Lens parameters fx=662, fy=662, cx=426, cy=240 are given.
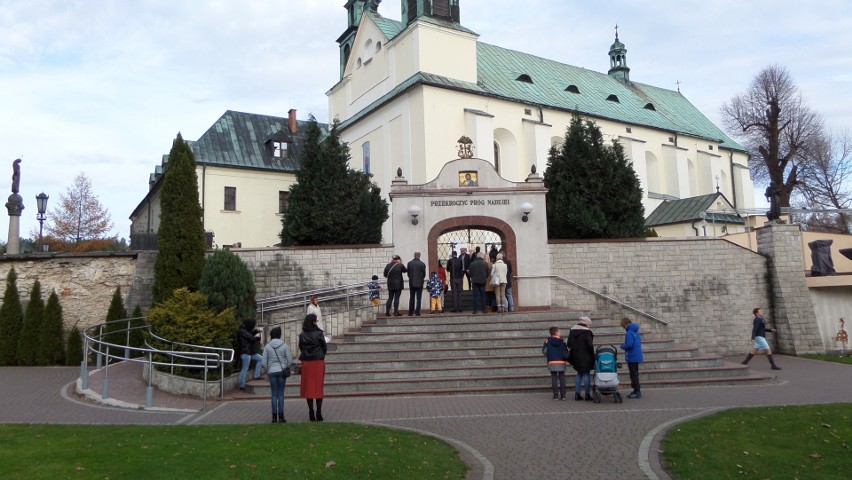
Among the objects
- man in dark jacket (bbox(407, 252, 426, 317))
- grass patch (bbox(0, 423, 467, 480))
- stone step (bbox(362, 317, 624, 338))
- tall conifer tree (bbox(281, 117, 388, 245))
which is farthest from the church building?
grass patch (bbox(0, 423, 467, 480))

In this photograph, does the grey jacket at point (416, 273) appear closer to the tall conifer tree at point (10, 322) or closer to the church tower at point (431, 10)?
the tall conifer tree at point (10, 322)

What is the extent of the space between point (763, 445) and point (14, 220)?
22444 millimetres

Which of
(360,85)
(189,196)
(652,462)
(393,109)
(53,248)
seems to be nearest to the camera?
→ (652,462)

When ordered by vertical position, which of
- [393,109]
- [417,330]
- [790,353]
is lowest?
[790,353]

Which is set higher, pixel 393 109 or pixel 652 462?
pixel 393 109

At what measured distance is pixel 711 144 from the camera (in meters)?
52.1

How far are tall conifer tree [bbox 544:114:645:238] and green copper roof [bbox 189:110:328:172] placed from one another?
2087 centimetres

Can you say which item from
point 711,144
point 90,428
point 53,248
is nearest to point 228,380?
point 90,428

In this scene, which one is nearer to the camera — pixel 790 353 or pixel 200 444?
pixel 200 444

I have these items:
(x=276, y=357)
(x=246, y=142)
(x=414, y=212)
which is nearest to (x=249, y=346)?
(x=276, y=357)

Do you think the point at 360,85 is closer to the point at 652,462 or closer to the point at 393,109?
the point at 393,109

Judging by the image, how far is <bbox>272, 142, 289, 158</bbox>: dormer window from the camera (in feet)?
143

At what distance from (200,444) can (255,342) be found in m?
6.11

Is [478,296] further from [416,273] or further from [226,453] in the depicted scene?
[226,453]
